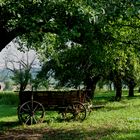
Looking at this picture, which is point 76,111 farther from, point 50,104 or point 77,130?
point 77,130

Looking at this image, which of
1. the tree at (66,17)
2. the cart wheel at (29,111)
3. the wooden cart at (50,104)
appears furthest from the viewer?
the wooden cart at (50,104)

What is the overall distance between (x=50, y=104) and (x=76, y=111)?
158cm

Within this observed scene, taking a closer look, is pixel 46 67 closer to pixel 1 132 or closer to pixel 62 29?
pixel 1 132

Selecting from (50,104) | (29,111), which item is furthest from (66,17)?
(50,104)

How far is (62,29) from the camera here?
15.0 m

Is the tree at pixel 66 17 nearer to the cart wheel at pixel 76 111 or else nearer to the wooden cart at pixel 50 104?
the wooden cart at pixel 50 104

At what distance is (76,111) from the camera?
23922mm

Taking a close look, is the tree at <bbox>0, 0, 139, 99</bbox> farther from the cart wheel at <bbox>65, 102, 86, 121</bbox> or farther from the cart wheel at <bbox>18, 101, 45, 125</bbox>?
the cart wheel at <bbox>65, 102, 86, 121</bbox>

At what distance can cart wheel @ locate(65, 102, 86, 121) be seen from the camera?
23812 millimetres

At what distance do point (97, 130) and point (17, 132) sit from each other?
11.8ft

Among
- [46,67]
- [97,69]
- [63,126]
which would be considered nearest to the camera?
[63,126]

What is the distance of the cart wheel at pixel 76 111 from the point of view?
2381 centimetres

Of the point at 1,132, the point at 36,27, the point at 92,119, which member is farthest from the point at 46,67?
the point at 36,27

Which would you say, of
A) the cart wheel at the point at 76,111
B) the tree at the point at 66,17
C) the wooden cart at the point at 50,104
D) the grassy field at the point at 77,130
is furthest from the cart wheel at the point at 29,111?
the tree at the point at 66,17
